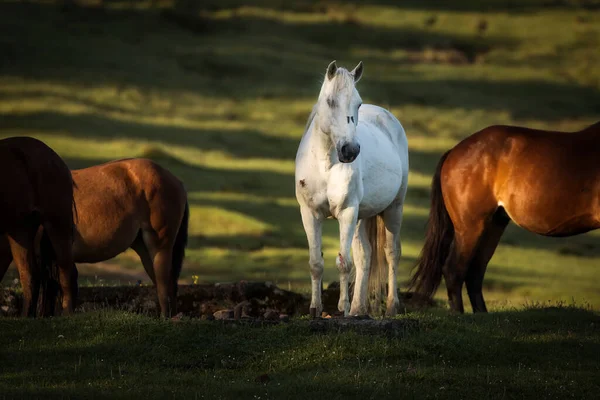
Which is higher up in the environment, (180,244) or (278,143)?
(278,143)

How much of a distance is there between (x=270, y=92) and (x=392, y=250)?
31.3 metres

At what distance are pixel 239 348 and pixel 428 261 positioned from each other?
4.74m

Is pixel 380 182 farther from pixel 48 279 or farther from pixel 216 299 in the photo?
pixel 48 279

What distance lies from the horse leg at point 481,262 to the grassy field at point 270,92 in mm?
3058

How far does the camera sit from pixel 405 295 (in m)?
14.9

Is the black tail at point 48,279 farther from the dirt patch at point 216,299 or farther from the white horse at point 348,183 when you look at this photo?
the white horse at point 348,183

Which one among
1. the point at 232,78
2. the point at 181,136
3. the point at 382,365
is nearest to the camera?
the point at 382,365

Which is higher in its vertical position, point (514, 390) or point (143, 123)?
point (143, 123)

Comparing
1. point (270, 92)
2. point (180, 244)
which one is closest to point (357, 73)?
point (180, 244)

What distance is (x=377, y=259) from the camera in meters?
12.9

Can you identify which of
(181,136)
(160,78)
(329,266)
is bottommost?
(329,266)

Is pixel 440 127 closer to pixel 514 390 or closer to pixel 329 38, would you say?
pixel 329 38

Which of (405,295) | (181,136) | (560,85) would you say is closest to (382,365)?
(405,295)

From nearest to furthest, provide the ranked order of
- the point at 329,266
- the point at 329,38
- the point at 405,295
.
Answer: the point at 405,295 → the point at 329,266 → the point at 329,38
